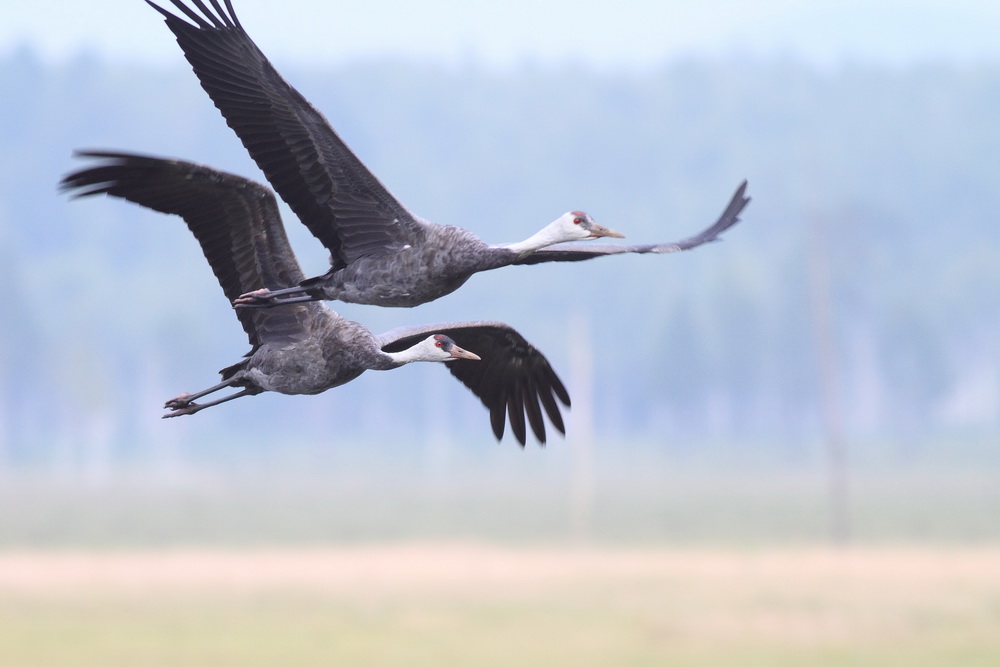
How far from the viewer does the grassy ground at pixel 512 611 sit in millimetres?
37750

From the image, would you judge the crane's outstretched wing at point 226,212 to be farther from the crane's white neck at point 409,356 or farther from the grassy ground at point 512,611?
the grassy ground at point 512,611

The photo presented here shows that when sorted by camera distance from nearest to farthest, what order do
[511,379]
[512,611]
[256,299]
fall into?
[256,299]
[511,379]
[512,611]

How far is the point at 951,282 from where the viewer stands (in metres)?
174

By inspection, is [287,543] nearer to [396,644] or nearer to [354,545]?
[354,545]

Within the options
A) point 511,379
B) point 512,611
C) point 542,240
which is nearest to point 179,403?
point 542,240

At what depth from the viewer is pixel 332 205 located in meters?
10.3

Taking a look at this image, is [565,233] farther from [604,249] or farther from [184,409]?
[184,409]

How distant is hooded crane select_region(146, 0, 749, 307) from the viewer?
996 centimetres

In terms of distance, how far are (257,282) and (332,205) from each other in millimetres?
1203

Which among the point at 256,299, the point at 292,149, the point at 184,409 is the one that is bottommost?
the point at 184,409

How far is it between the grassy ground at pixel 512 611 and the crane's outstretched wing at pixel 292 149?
27253mm

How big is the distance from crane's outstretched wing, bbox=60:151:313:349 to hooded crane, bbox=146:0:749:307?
0.57 m

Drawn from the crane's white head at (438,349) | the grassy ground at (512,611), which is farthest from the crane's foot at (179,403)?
the grassy ground at (512,611)

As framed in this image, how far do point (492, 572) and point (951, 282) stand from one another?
129857mm
